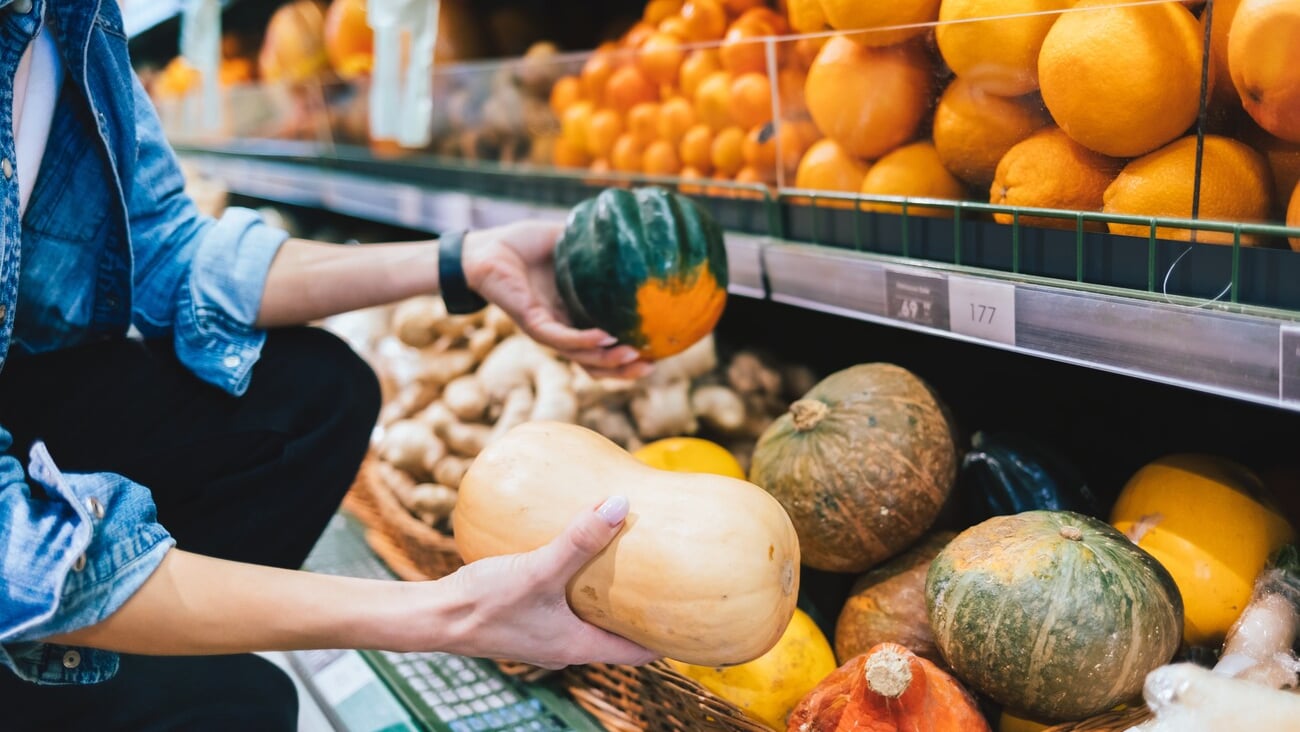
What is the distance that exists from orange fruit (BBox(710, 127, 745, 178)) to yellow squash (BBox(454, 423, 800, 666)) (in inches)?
22.0

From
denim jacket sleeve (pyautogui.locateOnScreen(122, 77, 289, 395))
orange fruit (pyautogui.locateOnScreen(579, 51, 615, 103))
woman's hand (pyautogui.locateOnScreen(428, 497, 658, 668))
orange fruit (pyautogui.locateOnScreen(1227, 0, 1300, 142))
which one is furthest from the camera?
orange fruit (pyautogui.locateOnScreen(579, 51, 615, 103))

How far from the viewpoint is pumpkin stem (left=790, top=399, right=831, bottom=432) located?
1.05 m

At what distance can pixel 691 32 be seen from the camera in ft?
5.04

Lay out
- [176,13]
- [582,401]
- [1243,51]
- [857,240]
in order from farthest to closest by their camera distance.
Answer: [176,13]
[582,401]
[857,240]
[1243,51]

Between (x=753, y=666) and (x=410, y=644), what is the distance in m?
0.38

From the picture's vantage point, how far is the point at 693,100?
1.42 m

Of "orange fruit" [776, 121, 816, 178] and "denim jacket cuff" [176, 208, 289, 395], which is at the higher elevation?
"orange fruit" [776, 121, 816, 178]

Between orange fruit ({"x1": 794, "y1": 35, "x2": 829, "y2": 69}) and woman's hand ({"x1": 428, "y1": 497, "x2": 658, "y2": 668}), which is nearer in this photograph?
woman's hand ({"x1": 428, "y1": 497, "x2": 658, "y2": 668})

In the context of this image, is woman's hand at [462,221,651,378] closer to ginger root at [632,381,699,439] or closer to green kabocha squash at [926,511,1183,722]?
ginger root at [632,381,699,439]

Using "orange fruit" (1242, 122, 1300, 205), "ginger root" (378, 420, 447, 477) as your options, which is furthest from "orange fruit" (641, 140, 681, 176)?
"orange fruit" (1242, 122, 1300, 205)

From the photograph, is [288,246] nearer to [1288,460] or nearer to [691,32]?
[691,32]

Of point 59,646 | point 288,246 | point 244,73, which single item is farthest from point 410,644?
point 244,73

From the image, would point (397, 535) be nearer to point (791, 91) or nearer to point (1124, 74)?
point (791, 91)

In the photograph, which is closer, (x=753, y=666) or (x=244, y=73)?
(x=753, y=666)
